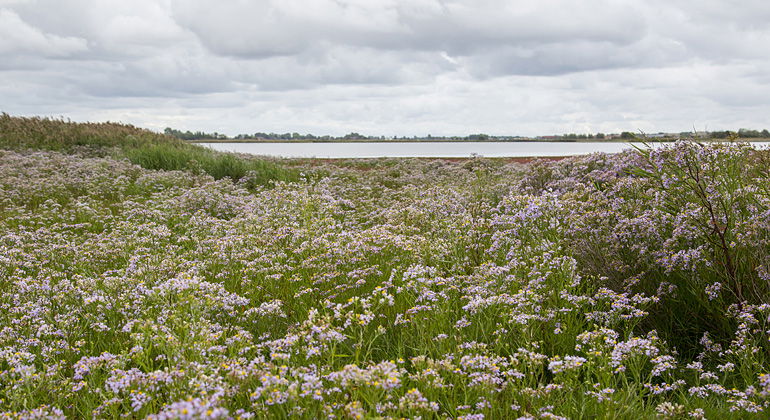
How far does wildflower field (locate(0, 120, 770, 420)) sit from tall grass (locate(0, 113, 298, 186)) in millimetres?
10491

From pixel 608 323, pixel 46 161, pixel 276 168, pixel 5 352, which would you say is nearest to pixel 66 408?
pixel 5 352

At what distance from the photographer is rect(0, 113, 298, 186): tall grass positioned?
19553 millimetres

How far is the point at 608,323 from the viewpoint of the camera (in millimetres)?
4625

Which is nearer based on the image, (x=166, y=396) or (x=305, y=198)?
(x=166, y=396)

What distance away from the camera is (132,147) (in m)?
26.1

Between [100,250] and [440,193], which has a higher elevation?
[440,193]

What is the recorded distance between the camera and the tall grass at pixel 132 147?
19553 mm

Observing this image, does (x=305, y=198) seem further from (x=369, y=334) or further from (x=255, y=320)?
(x=369, y=334)

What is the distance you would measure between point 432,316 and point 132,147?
81.8ft

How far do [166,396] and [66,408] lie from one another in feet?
3.09

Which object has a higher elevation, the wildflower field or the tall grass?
the tall grass

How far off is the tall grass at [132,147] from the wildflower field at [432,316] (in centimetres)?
1049

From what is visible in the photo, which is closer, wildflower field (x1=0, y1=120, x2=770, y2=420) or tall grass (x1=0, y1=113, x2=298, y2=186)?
wildflower field (x1=0, y1=120, x2=770, y2=420)

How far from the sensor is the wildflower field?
348cm
